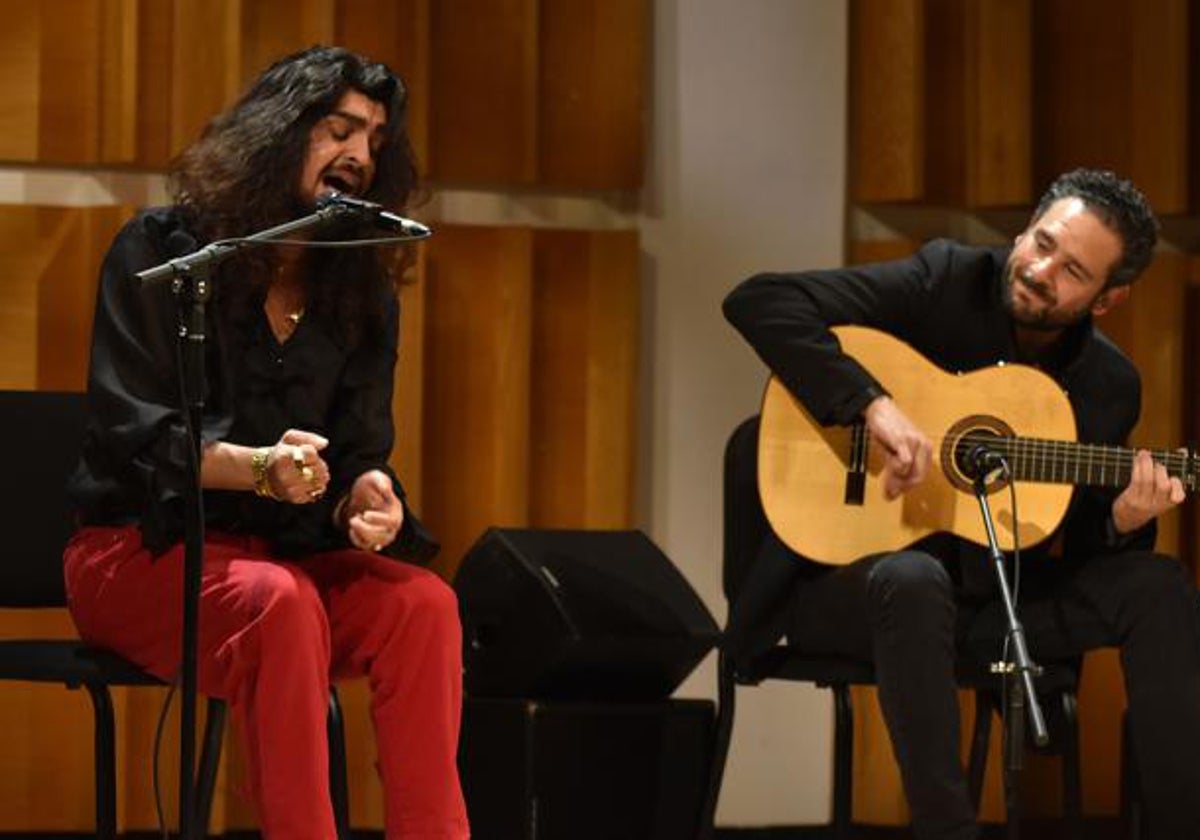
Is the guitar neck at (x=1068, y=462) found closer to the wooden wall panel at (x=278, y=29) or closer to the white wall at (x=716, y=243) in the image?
the white wall at (x=716, y=243)

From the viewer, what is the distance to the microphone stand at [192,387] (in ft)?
9.87

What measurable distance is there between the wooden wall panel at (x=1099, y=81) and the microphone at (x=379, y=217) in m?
2.76

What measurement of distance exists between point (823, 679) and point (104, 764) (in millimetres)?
1298

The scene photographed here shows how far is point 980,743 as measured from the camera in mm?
4320

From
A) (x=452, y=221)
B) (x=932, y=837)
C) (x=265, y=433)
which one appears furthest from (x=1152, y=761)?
(x=452, y=221)

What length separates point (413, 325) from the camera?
491cm

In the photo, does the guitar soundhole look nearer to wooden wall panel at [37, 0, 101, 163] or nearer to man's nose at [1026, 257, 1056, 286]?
man's nose at [1026, 257, 1056, 286]

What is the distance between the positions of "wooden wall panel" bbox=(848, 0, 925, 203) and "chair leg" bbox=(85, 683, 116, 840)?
2.38 m

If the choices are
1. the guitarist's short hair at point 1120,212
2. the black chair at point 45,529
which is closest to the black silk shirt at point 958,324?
the guitarist's short hair at point 1120,212

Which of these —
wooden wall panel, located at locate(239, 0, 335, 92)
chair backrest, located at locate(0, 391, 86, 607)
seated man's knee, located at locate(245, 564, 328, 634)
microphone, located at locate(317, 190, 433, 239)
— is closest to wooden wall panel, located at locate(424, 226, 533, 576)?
wooden wall panel, located at locate(239, 0, 335, 92)

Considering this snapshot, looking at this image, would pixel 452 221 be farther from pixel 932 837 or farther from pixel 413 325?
pixel 932 837

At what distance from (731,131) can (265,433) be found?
1.94 metres

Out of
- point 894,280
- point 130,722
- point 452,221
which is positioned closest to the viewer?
point 894,280

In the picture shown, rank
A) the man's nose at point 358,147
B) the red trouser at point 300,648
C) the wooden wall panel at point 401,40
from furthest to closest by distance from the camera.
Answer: the wooden wall panel at point 401,40 < the man's nose at point 358,147 < the red trouser at point 300,648
